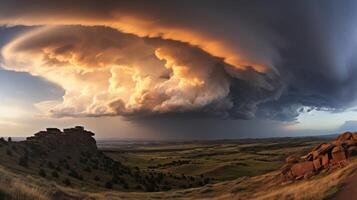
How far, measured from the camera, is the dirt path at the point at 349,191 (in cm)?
2252

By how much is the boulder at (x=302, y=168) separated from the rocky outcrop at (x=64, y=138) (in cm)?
4489

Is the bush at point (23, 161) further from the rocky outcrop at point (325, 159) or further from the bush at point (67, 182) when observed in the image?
the rocky outcrop at point (325, 159)

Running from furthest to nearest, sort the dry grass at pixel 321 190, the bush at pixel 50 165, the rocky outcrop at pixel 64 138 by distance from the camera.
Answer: the rocky outcrop at pixel 64 138
the bush at pixel 50 165
the dry grass at pixel 321 190

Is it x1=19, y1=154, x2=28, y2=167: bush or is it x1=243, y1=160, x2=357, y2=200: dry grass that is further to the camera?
x1=19, y1=154, x2=28, y2=167: bush

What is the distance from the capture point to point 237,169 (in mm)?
105938

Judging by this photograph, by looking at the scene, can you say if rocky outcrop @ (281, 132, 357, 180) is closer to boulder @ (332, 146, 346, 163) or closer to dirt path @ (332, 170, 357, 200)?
boulder @ (332, 146, 346, 163)

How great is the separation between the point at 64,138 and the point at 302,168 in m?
53.1

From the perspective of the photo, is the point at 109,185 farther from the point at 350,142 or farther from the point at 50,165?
the point at 350,142

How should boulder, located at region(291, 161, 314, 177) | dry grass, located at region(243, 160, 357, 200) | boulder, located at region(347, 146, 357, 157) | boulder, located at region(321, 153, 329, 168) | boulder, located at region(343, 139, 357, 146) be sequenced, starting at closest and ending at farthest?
dry grass, located at region(243, 160, 357, 200) < boulder, located at region(347, 146, 357, 157) < boulder, located at region(321, 153, 329, 168) < boulder, located at region(343, 139, 357, 146) < boulder, located at region(291, 161, 314, 177)

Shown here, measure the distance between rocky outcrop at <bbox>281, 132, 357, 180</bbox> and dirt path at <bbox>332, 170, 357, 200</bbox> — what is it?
7.49 m

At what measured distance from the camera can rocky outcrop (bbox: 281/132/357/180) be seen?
33469 millimetres

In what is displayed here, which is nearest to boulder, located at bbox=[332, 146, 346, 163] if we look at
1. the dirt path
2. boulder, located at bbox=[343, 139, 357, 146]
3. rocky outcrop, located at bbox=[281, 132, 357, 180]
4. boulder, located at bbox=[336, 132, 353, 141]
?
rocky outcrop, located at bbox=[281, 132, 357, 180]

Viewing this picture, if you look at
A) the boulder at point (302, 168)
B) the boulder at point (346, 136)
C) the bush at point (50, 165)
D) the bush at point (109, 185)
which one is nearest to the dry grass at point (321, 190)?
the boulder at point (302, 168)

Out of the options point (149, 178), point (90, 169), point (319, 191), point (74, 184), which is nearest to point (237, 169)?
point (149, 178)
